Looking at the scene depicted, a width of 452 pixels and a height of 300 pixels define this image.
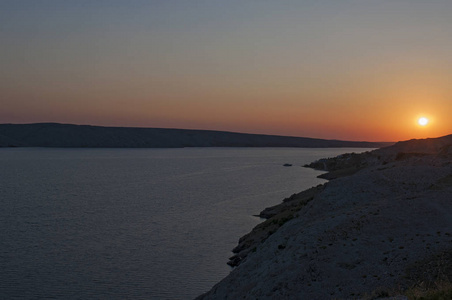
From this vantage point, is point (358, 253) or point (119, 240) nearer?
point (358, 253)

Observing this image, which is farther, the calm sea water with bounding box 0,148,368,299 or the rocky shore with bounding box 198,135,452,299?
the calm sea water with bounding box 0,148,368,299

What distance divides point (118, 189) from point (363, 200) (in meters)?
45.9

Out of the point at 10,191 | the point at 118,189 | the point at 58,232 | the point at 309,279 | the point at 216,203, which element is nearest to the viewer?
the point at 309,279

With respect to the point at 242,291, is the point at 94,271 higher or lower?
lower

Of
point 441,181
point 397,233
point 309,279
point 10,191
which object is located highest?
point 441,181

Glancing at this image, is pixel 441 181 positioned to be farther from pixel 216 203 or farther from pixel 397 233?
pixel 216 203

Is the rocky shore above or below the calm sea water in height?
above

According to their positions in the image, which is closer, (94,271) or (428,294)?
(428,294)

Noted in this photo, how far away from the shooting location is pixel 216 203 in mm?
50719

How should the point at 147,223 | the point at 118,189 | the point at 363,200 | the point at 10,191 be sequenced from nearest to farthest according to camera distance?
the point at 363,200 → the point at 147,223 → the point at 10,191 → the point at 118,189

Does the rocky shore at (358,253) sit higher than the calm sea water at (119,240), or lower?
higher

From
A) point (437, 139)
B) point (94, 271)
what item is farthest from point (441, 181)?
point (437, 139)

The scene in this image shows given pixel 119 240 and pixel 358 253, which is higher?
pixel 358 253

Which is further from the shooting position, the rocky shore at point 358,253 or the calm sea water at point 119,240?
the calm sea water at point 119,240
